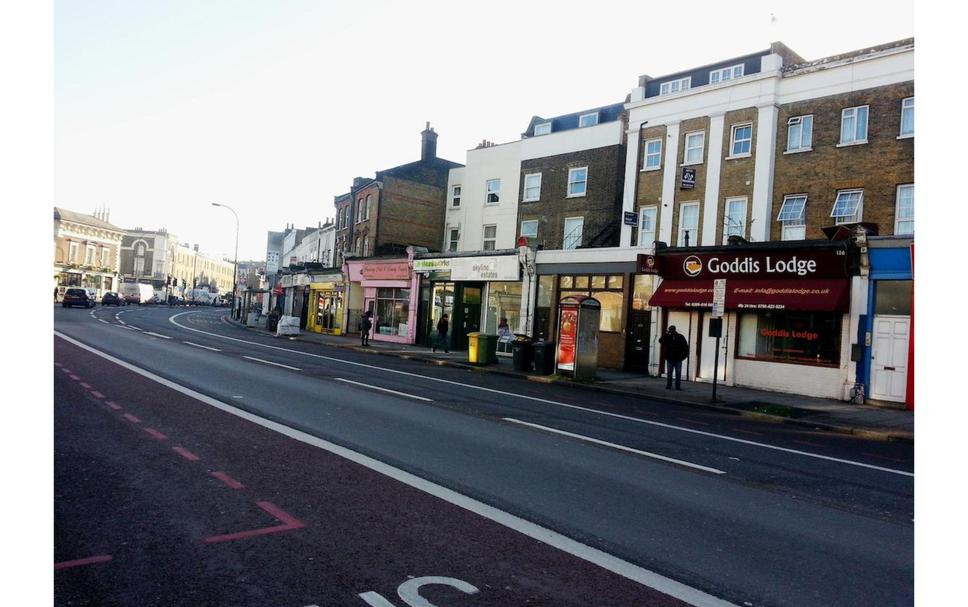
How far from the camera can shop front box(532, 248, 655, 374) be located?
2420 cm

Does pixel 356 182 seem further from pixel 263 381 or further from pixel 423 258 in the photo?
pixel 263 381

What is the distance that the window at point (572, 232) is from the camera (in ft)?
98.1

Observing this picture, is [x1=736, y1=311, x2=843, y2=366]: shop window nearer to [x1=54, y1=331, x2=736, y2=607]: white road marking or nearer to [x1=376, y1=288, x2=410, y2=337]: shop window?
[x1=54, y1=331, x2=736, y2=607]: white road marking

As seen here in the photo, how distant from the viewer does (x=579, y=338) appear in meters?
19.9

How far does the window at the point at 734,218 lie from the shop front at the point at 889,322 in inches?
221

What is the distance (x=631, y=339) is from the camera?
2441 centimetres

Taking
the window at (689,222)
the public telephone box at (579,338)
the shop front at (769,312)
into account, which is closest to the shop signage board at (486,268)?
the window at (689,222)

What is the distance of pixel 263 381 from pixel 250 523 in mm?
9475

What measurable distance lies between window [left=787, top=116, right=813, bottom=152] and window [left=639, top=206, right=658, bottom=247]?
5.44 m

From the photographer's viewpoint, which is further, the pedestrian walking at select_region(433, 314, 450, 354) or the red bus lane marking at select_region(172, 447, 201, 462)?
the pedestrian walking at select_region(433, 314, 450, 354)

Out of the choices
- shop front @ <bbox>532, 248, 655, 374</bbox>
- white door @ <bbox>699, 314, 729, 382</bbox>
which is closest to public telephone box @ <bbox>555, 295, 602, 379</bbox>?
shop front @ <bbox>532, 248, 655, 374</bbox>

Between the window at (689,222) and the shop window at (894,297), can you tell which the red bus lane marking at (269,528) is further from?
the window at (689,222)
